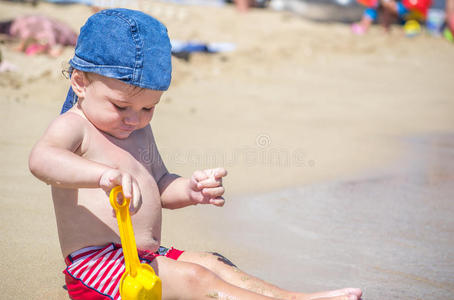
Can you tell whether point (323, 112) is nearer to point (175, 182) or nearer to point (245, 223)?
point (245, 223)

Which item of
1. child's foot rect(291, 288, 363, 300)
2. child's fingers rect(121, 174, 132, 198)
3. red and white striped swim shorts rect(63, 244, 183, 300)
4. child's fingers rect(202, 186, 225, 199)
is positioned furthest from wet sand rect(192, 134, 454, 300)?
child's fingers rect(121, 174, 132, 198)

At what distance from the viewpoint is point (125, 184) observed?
5.35 ft

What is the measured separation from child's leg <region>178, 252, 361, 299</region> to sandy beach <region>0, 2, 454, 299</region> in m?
0.27

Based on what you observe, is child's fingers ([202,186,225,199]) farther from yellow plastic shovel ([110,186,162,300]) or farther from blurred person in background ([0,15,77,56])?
blurred person in background ([0,15,77,56])

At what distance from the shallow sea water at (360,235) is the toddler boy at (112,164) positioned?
0.43 m

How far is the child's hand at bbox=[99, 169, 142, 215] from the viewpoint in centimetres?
163

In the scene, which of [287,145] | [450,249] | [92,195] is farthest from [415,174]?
[92,195]

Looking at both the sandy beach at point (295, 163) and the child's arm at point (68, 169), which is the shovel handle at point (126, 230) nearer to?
the child's arm at point (68, 169)

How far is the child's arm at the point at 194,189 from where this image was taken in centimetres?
204

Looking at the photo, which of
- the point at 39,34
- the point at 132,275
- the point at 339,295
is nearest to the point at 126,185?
the point at 132,275

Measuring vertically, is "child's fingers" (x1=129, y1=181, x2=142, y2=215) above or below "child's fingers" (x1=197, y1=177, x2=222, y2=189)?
above

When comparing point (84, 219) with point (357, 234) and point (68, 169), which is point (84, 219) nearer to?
point (68, 169)

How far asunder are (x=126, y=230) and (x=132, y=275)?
5.7 inches

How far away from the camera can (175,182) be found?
87.0 inches
